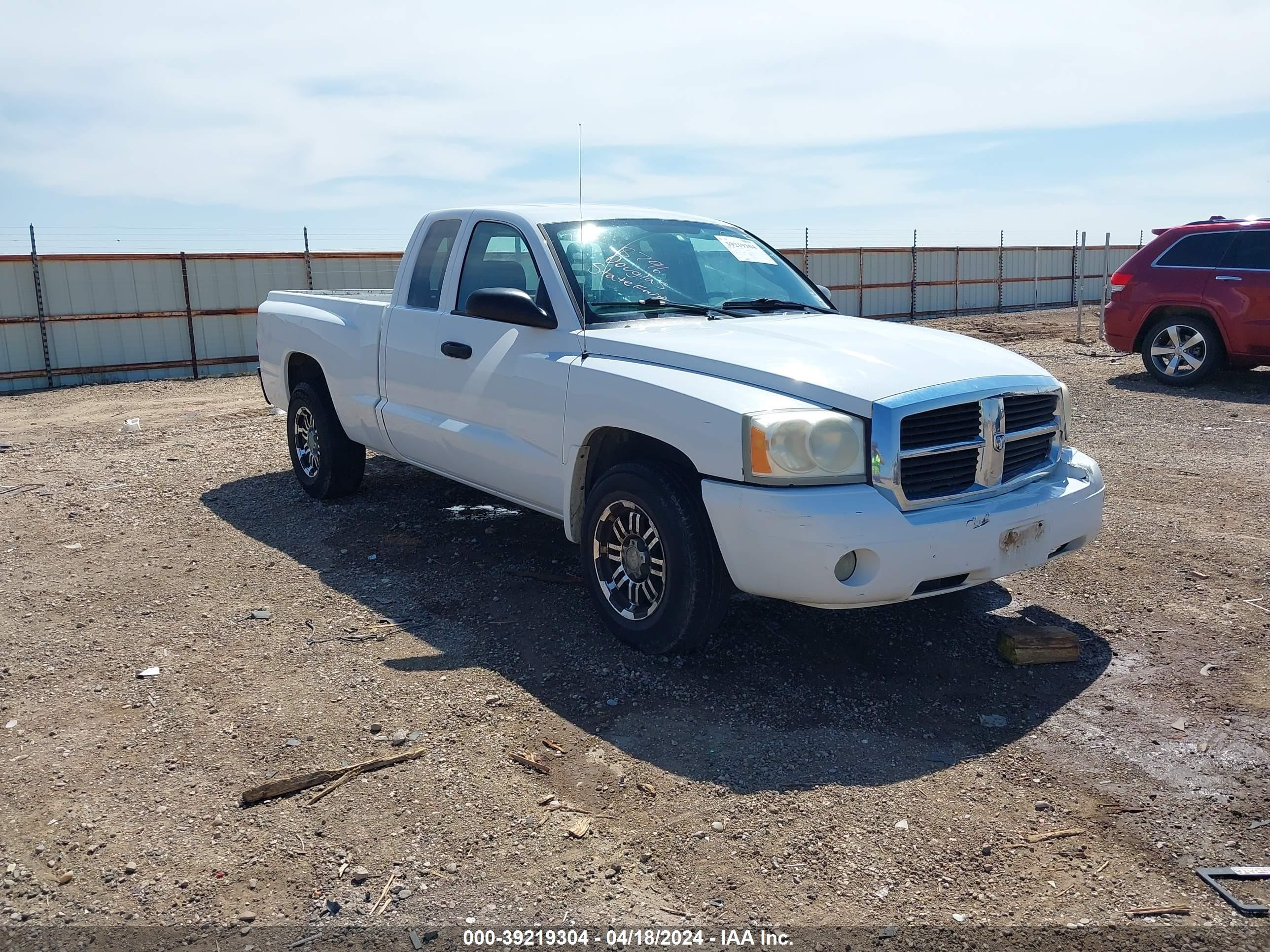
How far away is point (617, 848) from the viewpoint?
327cm

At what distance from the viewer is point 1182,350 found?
40.8 ft

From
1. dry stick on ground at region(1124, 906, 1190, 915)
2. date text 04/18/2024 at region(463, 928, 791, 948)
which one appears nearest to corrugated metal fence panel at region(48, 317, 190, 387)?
date text 04/18/2024 at region(463, 928, 791, 948)

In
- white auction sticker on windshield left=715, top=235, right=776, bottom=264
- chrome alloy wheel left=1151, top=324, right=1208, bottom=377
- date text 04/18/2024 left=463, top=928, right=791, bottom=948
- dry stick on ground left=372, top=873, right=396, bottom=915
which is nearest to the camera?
date text 04/18/2024 left=463, top=928, right=791, bottom=948

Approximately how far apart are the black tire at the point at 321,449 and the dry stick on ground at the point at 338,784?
3.65m

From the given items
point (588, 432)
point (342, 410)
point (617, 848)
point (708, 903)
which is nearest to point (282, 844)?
point (617, 848)

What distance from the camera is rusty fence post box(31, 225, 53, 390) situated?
54.3 feet

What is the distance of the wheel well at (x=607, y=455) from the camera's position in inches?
181

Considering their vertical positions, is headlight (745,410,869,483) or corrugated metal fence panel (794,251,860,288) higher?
corrugated metal fence panel (794,251,860,288)

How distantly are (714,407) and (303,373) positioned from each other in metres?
4.41

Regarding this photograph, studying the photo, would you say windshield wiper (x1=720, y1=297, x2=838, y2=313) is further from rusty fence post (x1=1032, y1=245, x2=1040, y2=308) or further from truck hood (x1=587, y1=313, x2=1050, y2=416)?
Result: rusty fence post (x1=1032, y1=245, x2=1040, y2=308)

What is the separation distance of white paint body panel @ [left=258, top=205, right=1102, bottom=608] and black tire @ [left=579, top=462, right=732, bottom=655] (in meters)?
0.17

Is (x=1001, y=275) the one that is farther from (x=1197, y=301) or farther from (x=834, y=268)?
(x=1197, y=301)

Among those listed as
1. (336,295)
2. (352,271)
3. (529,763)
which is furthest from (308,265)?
(529,763)

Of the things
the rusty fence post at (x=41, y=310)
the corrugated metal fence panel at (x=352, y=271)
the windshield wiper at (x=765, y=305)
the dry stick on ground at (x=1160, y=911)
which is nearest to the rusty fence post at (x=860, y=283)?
the corrugated metal fence panel at (x=352, y=271)
